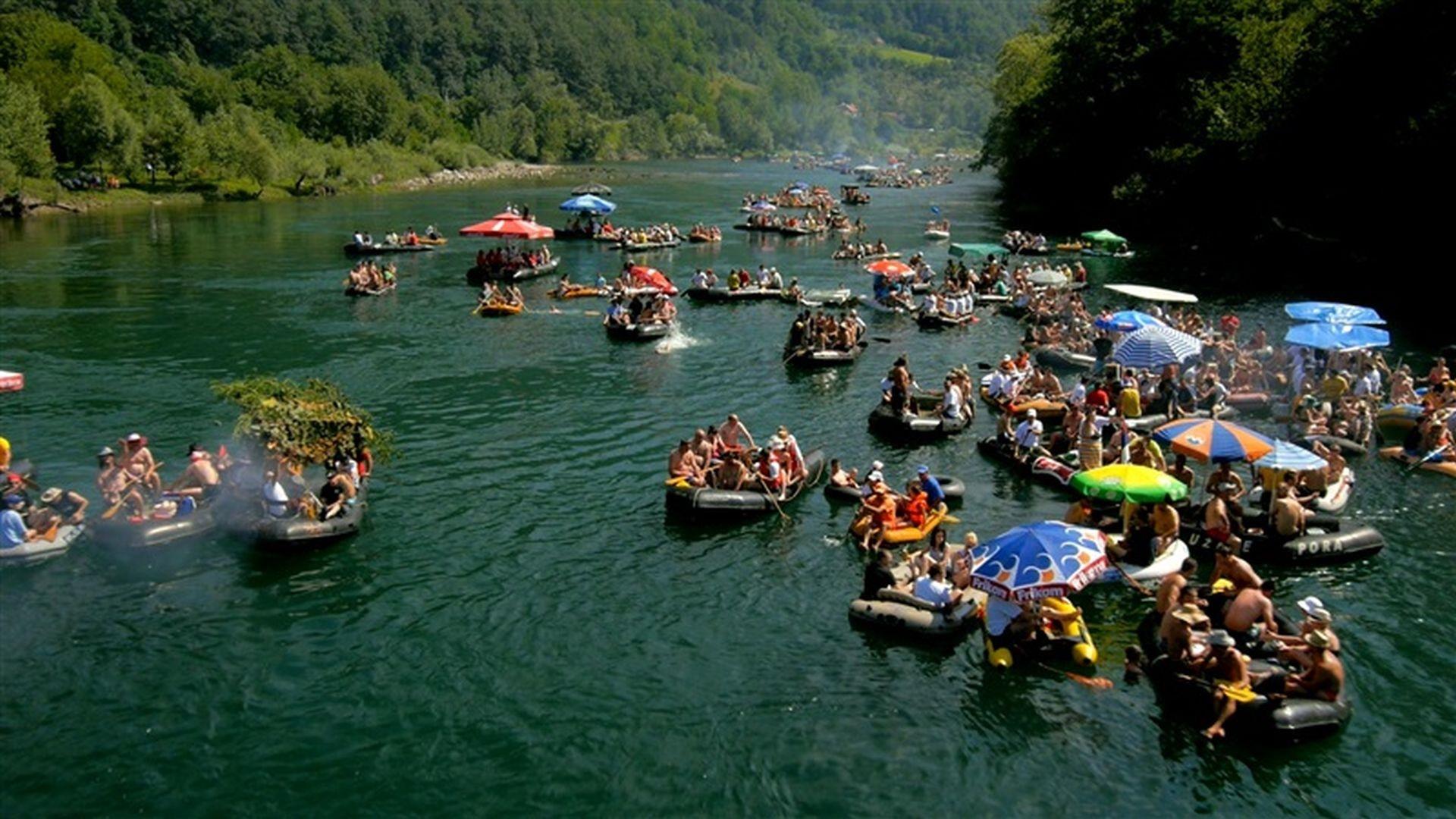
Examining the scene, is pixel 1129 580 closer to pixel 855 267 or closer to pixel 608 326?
pixel 608 326

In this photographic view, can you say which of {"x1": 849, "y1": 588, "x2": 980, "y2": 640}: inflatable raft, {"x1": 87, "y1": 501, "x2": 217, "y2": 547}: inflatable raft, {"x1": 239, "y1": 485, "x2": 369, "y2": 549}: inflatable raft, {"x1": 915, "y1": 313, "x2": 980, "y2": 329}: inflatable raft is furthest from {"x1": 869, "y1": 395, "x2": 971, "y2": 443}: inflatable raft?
{"x1": 87, "y1": 501, "x2": 217, "y2": 547}: inflatable raft

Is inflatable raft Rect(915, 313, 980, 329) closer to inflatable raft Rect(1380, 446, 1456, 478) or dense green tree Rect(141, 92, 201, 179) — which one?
inflatable raft Rect(1380, 446, 1456, 478)

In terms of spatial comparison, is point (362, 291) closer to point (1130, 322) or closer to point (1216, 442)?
point (1130, 322)

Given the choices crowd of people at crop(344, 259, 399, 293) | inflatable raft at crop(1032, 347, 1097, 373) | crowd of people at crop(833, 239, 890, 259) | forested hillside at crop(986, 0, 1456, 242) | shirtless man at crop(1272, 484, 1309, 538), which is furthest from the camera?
crowd of people at crop(833, 239, 890, 259)

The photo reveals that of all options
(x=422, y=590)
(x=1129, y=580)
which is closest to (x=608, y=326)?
(x=422, y=590)

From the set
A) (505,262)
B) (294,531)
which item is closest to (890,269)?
(505,262)

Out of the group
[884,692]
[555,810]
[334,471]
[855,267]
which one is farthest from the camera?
[855,267]
